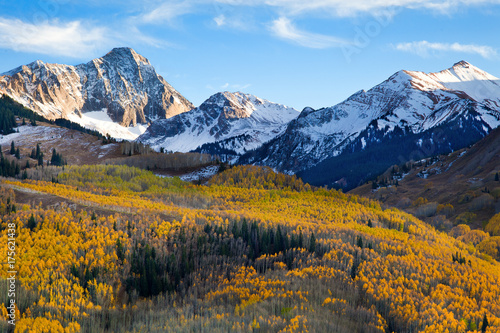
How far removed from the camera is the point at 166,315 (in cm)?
2114

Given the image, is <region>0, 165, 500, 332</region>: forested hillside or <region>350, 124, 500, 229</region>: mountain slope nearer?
<region>0, 165, 500, 332</region>: forested hillside

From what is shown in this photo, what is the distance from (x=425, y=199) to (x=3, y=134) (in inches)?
6282

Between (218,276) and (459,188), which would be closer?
(218,276)

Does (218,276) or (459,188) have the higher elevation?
(459,188)

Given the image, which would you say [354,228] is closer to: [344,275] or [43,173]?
[344,275]

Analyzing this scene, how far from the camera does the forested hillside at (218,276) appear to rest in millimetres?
20047

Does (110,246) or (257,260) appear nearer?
(110,246)

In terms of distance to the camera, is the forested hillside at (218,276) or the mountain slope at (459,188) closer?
the forested hillside at (218,276)

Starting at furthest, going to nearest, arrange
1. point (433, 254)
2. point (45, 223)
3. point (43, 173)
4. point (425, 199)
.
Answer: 1. point (425, 199)
2. point (43, 173)
3. point (433, 254)
4. point (45, 223)

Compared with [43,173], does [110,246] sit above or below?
below

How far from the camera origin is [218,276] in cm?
2850

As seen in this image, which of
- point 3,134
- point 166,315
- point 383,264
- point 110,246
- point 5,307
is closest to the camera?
point 5,307

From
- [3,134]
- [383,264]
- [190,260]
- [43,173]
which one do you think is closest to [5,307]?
[190,260]

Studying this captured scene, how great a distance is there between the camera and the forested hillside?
2005 centimetres
